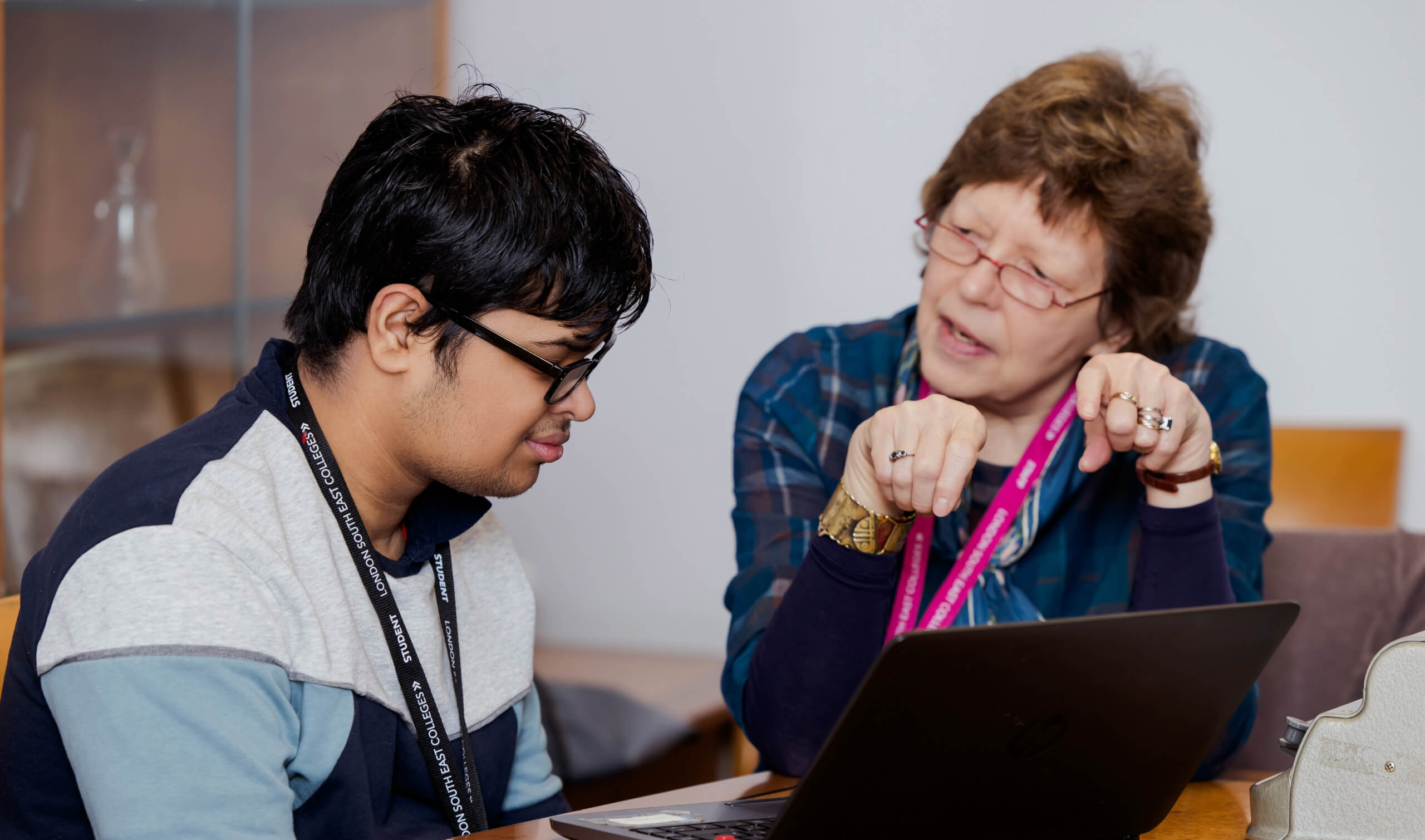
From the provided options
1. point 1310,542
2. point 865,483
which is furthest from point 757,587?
point 1310,542

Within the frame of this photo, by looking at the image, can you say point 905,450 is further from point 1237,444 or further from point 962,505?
point 1237,444

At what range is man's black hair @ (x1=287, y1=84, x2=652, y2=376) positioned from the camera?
0.99 meters

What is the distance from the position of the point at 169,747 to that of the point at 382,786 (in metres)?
0.24

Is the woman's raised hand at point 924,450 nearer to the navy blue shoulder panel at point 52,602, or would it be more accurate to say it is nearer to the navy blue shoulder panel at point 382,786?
the navy blue shoulder panel at point 382,786

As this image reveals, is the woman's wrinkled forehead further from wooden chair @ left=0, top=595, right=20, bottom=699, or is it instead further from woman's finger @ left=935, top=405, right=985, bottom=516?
wooden chair @ left=0, top=595, right=20, bottom=699

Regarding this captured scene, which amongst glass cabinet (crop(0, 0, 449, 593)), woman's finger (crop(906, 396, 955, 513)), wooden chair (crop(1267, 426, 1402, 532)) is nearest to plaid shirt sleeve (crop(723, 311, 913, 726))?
woman's finger (crop(906, 396, 955, 513))

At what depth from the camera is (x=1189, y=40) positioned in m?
2.32

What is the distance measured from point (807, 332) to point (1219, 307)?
1.16 metres

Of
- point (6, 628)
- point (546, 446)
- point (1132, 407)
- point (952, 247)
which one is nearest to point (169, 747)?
point (6, 628)

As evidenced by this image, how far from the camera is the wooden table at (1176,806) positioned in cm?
89

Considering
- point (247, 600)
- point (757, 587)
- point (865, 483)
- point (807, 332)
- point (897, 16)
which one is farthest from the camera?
point (897, 16)

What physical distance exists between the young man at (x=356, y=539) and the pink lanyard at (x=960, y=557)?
41 centimetres

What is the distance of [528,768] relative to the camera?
122 centimetres

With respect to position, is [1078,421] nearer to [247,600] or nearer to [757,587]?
[757,587]
